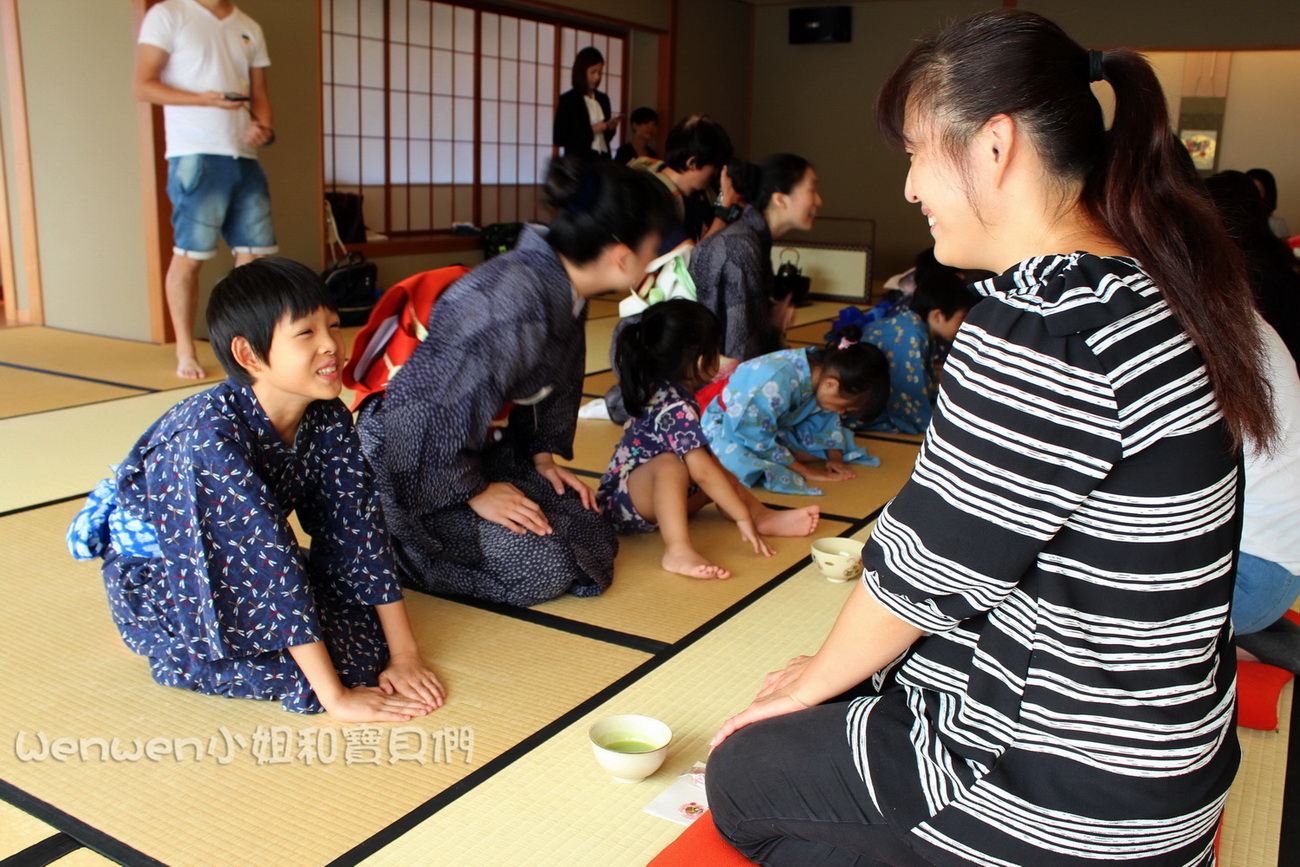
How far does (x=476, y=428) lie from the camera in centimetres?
220

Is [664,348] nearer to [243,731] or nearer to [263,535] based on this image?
[263,535]

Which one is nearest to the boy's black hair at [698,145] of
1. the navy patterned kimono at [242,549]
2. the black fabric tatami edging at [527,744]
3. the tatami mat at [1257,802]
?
the black fabric tatami edging at [527,744]

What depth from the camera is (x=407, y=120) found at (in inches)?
290

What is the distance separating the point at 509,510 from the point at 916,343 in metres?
2.26

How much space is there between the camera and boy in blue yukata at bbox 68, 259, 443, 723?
5.70ft

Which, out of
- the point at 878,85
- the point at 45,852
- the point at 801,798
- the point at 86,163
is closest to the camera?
the point at 801,798

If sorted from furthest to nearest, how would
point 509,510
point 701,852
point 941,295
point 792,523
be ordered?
point 941,295 < point 792,523 < point 509,510 < point 701,852

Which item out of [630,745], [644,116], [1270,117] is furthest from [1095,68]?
[1270,117]

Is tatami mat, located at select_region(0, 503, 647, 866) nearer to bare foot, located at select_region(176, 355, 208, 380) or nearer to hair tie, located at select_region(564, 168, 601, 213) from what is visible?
hair tie, located at select_region(564, 168, 601, 213)

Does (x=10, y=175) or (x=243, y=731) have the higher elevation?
(x=10, y=175)

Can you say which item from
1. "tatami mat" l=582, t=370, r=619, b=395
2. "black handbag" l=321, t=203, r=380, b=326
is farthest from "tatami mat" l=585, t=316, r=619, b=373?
"black handbag" l=321, t=203, r=380, b=326

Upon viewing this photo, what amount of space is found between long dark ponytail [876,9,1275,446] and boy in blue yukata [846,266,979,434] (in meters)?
2.97

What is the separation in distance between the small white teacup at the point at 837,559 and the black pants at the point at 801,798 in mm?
1248

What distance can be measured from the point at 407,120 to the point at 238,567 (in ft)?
20.1
